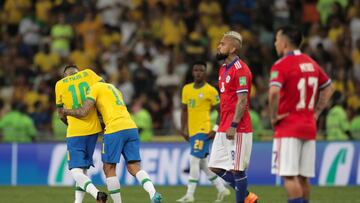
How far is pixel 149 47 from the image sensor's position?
27984mm

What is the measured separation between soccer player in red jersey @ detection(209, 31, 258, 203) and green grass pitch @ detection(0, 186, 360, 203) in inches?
145

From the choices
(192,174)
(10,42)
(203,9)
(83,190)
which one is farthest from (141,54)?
(83,190)

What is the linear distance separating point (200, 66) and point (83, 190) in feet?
14.0

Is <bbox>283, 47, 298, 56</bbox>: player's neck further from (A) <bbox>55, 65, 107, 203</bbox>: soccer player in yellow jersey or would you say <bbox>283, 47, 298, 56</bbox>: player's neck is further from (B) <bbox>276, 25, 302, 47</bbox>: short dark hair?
(A) <bbox>55, 65, 107, 203</bbox>: soccer player in yellow jersey

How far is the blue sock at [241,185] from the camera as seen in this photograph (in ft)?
46.7

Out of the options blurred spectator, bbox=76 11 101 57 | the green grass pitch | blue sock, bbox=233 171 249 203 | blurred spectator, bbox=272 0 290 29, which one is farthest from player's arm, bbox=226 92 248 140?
blurred spectator, bbox=76 11 101 57

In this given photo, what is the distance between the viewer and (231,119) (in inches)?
572

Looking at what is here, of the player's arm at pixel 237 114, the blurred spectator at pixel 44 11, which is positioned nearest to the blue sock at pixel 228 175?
the player's arm at pixel 237 114

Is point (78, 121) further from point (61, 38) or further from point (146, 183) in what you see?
point (61, 38)

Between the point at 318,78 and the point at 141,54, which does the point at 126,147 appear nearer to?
the point at 318,78

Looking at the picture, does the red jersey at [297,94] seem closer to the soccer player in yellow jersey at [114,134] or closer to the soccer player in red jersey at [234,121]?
the soccer player in red jersey at [234,121]

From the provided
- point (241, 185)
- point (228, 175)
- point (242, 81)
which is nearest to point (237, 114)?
point (242, 81)

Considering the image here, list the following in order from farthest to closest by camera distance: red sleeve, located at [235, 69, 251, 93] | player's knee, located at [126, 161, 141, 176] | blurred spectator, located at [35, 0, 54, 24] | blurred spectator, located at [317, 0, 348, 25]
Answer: blurred spectator, located at [35, 0, 54, 24]
blurred spectator, located at [317, 0, 348, 25]
player's knee, located at [126, 161, 141, 176]
red sleeve, located at [235, 69, 251, 93]

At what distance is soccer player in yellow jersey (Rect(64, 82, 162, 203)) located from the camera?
A: 14.6 metres
